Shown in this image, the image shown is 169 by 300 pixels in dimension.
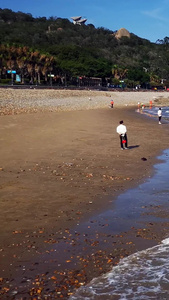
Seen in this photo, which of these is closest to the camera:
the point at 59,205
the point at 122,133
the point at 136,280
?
the point at 136,280

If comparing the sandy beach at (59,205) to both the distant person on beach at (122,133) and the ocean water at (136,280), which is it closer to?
the ocean water at (136,280)

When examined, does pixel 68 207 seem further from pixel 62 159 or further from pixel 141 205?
pixel 62 159

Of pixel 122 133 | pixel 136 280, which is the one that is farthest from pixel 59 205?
pixel 122 133

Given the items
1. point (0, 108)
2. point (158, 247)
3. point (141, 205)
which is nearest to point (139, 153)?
point (141, 205)

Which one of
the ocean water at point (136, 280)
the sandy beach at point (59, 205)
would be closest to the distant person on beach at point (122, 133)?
the sandy beach at point (59, 205)

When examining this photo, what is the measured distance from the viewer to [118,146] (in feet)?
64.3

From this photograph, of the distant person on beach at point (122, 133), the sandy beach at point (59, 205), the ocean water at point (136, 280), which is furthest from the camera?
the distant person on beach at point (122, 133)

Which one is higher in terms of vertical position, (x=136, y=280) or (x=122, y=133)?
(x=122, y=133)

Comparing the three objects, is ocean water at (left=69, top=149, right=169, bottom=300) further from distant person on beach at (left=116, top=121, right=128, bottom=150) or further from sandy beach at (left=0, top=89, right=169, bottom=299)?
distant person on beach at (left=116, top=121, right=128, bottom=150)

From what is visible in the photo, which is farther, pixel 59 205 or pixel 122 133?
pixel 122 133

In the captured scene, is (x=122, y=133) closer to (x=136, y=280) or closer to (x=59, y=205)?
(x=59, y=205)

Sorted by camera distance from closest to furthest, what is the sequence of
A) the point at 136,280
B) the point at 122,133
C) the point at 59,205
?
the point at 136,280
the point at 59,205
the point at 122,133

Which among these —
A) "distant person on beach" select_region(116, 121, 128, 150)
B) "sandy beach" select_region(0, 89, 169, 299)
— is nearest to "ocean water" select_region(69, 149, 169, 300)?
"sandy beach" select_region(0, 89, 169, 299)

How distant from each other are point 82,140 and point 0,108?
21.1m
